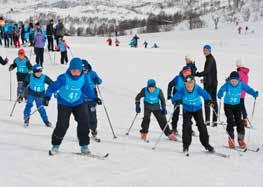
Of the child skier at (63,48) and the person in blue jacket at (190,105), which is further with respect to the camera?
the child skier at (63,48)

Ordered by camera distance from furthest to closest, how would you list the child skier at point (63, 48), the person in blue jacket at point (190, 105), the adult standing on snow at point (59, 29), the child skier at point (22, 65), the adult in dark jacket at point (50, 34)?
the adult in dark jacket at point (50, 34) → the adult standing on snow at point (59, 29) → the child skier at point (63, 48) → the child skier at point (22, 65) → the person in blue jacket at point (190, 105)

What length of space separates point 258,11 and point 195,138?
8757 centimetres

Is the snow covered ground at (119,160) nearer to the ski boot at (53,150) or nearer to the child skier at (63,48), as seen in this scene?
the ski boot at (53,150)

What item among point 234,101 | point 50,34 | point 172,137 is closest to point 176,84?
point 172,137

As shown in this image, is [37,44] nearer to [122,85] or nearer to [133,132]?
[122,85]

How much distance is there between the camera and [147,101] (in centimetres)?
972

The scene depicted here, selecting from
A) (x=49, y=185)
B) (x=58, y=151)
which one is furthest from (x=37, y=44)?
(x=49, y=185)

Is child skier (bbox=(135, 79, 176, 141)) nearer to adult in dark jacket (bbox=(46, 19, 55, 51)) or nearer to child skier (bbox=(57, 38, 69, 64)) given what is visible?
child skier (bbox=(57, 38, 69, 64))

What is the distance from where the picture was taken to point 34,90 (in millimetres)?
10375

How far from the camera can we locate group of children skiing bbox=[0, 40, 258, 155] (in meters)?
7.34

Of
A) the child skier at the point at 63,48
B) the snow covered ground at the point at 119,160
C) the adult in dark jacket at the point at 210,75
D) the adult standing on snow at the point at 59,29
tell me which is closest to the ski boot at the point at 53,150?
the snow covered ground at the point at 119,160

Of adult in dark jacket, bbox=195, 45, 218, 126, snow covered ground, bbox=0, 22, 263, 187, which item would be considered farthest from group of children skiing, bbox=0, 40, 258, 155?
adult in dark jacket, bbox=195, 45, 218, 126

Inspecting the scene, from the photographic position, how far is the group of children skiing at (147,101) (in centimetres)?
734

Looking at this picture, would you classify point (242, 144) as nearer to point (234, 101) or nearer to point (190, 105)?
point (234, 101)
